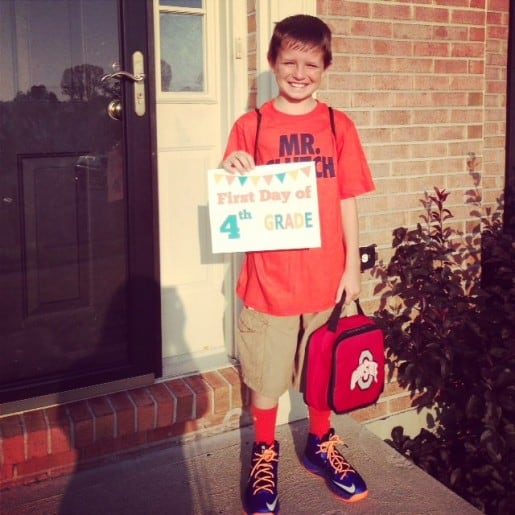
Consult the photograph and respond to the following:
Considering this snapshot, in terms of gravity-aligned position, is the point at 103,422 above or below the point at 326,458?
above

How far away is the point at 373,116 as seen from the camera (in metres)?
3.42

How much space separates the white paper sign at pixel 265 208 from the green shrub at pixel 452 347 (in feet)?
3.98

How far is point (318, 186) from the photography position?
2508 millimetres

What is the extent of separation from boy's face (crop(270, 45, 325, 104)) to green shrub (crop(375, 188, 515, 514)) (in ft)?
4.33

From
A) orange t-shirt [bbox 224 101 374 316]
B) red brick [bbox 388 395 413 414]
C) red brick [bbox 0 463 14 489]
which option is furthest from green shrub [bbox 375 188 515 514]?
red brick [bbox 0 463 14 489]

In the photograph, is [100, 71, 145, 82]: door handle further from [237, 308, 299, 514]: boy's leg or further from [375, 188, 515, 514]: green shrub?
[375, 188, 515, 514]: green shrub

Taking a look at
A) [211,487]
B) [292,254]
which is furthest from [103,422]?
[292,254]

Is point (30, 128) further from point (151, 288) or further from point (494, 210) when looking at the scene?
point (494, 210)

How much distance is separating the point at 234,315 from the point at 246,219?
3.26 ft

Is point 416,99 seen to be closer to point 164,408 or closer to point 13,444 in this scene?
point 164,408

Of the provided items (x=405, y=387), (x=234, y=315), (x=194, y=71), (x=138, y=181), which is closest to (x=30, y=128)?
(x=138, y=181)

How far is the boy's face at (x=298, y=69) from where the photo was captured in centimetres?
238

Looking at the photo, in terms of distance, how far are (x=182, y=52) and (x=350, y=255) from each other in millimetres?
1299

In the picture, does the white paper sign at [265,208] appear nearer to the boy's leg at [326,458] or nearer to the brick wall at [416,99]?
the boy's leg at [326,458]
